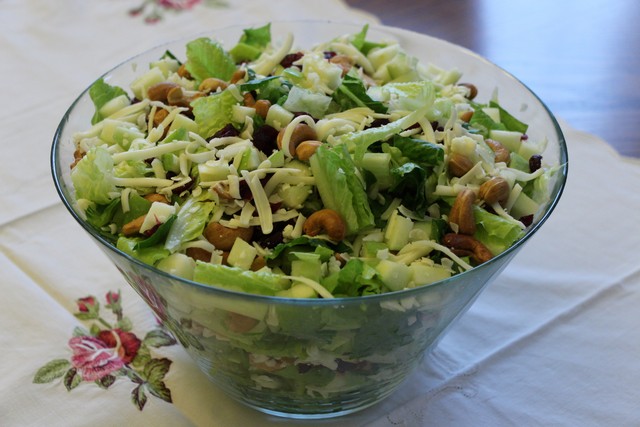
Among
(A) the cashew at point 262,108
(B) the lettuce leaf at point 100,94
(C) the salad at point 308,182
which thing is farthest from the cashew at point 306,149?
(B) the lettuce leaf at point 100,94

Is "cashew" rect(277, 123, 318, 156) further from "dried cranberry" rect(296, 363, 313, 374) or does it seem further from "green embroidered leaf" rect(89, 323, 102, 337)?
"green embroidered leaf" rect(89, 323, 102, 337)

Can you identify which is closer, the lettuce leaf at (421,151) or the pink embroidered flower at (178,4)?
the lettuce leaf at (421,151)

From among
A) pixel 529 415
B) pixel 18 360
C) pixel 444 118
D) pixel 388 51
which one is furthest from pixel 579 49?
pixel 18 360

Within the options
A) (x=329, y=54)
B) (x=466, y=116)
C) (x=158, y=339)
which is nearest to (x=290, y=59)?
(x=329, y=54)

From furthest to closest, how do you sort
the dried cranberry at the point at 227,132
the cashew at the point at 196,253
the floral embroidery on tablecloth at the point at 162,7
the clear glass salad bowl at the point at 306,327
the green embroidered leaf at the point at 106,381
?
the floral embroidery on tablecloth at the point at 162,7 < the green embroidered leaf at the point at 106,381 < the dried cranberry at the point at 227,132 < the cashew at the point at 196,253 < the clear glass salad bowl at the point at 306,327

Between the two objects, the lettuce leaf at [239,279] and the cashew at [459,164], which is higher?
the cashew at [459,164]

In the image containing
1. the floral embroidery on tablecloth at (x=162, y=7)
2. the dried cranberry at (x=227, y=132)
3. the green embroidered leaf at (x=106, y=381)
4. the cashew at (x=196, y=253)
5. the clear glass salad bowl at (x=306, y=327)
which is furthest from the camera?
the floral embroidery on tablecloth at (x=162, y=7)

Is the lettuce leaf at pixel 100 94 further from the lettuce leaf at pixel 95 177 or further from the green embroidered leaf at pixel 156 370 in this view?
the green embroidered leaf at pixel 156 370

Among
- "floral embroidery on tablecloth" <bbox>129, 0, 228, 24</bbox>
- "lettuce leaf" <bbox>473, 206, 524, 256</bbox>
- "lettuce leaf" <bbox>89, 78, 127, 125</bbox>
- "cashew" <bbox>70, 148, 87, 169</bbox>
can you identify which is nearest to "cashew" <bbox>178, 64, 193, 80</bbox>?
"lettuce leaf" <bbox>89, 78, 127, 125</bbox>
